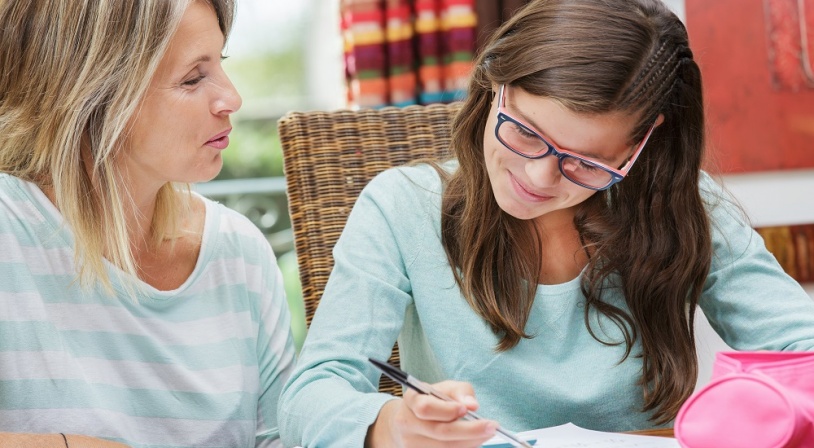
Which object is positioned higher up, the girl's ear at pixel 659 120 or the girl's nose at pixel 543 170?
the girl's ear at pixel 659 120

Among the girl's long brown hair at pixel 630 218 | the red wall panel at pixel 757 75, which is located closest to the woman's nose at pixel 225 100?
the girl's long brown hair at pixel 630 218

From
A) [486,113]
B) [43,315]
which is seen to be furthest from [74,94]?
[486,113]

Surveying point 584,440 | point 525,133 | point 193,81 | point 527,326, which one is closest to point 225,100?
point 193,81

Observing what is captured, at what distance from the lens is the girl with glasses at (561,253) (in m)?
1.07

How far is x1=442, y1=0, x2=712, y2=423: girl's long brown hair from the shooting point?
1108mm

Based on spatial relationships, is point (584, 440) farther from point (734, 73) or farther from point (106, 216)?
point (734, 73)

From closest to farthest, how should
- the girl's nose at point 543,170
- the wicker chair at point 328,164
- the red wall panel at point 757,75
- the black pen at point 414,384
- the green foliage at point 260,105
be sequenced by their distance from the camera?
the black pen at point 414,384 < the girl's nose at point 543,170 < the wicker chair at point 328,164 < the red wall panel at point 757,75 < the green foliage at point 260,105

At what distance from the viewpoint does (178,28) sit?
1.16 meters

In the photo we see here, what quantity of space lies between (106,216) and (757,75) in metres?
2.00

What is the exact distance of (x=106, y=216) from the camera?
1182 mm

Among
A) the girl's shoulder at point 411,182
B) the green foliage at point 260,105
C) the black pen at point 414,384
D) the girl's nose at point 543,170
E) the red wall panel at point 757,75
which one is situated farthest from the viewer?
the green foliage at point 260,105

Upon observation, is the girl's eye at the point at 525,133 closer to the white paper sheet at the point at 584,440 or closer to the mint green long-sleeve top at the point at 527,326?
the mint green long-sleeve top at the point at 527,326

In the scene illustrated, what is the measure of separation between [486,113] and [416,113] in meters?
0.31

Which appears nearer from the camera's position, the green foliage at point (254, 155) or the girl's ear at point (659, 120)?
the girl's ear at point (659, 120)
